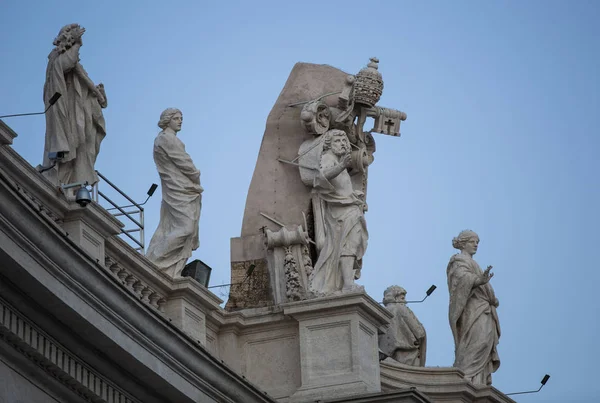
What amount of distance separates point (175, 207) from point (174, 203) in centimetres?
5

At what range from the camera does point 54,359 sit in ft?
53.8

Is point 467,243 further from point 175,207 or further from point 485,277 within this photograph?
point 175,207

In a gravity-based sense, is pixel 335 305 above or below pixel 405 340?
below

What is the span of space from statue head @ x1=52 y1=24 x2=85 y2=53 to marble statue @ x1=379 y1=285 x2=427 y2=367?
766cm

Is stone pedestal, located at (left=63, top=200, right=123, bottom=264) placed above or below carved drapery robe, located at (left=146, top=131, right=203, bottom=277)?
below

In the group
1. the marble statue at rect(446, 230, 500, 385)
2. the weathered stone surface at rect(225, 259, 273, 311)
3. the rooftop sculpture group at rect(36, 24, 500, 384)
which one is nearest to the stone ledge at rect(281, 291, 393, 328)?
the rooftop sculpture group at rect(36, 24, 500, 384)

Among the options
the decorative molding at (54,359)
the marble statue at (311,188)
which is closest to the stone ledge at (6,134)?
the decorative molding at (54,359)

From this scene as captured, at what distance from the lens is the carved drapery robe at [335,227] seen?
22.6 meters

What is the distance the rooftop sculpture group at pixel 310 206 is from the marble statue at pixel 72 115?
0.02 metres

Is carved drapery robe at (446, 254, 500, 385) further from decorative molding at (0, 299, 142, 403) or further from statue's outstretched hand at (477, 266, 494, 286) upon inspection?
decorative molding at (0, 299, 142, 403)

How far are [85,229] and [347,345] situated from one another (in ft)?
14.1

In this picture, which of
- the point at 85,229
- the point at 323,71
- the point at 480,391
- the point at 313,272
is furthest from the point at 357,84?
the point at 85,229

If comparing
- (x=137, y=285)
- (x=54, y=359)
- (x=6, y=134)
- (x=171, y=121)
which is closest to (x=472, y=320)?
(x=171, y=121)

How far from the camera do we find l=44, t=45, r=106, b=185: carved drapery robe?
19391mm
